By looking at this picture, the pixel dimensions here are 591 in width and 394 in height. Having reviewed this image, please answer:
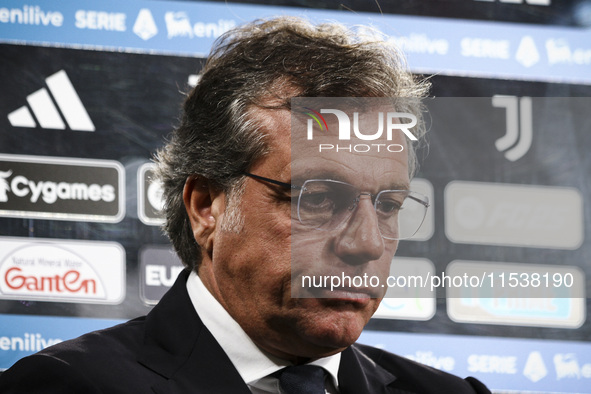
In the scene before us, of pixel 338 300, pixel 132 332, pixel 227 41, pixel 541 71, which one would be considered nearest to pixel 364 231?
pixel 338 300

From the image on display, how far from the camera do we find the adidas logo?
190 cm

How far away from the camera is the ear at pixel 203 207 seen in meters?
1.42

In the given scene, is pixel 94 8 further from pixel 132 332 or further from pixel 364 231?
pixel 364 231

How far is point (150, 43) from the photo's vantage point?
2.00 metres

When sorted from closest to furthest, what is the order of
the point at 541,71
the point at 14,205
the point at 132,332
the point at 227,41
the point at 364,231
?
the point at 364,231 < the point at 132,332 < the point at 227,41 < the point at 14,205 < the point at 541,71

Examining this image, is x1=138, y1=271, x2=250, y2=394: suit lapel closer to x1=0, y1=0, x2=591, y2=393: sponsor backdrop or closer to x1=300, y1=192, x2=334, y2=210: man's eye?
x1=300, y1=192, x2=334, y2=210: man's eye

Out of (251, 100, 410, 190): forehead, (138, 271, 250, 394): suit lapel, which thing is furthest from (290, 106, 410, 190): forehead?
(138, 271, 250, 394): suit lapel

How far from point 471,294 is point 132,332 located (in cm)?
98

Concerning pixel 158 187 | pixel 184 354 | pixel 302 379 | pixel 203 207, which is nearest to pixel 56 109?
pixel 158 187

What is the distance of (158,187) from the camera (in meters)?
1.92

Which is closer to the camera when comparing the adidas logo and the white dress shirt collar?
the white dress shirt collar

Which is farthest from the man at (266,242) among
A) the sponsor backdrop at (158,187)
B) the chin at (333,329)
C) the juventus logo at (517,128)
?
the juventus logo at (517,128)

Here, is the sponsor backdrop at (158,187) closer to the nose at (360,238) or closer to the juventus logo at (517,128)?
the juventus logo at (517,128)

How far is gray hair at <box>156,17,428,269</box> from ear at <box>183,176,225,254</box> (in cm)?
1
